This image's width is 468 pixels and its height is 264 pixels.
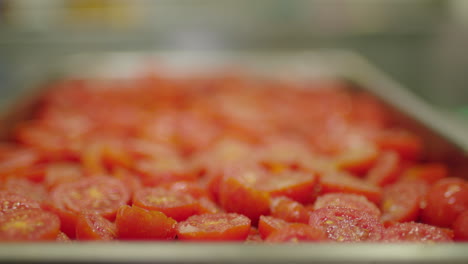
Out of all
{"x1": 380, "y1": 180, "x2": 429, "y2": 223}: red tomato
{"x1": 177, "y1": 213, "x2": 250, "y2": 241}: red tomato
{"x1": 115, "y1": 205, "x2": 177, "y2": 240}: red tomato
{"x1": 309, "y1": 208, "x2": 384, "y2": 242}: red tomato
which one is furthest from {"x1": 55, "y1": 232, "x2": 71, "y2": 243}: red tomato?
{"x1": 380, "y1": 180, "x2": 429, "y2": 223}: red tomato

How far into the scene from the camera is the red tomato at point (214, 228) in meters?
1.36

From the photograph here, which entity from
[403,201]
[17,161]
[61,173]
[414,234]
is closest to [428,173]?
[403,201]

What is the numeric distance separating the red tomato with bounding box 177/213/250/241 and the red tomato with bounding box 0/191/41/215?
0.52 meters

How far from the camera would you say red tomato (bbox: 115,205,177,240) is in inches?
55.5

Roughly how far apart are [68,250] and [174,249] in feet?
0.84

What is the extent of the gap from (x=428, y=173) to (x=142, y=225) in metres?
1.32

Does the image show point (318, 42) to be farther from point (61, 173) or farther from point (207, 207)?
point (207, 207)

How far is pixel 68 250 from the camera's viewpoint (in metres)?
1.13

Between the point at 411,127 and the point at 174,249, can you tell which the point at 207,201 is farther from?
the point at 411,127

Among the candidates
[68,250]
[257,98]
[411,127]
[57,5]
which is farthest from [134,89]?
[57,5]

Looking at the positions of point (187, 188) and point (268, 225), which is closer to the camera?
point (268, 225)

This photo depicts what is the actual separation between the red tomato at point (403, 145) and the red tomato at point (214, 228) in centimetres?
116

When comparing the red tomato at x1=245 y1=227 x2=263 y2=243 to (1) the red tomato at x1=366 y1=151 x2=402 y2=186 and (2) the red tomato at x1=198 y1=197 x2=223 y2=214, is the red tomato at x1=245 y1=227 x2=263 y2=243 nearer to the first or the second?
(2) the red tomato at x1=198 y1=197 x2=223 y2=214

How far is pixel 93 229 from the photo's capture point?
4.59 feet
